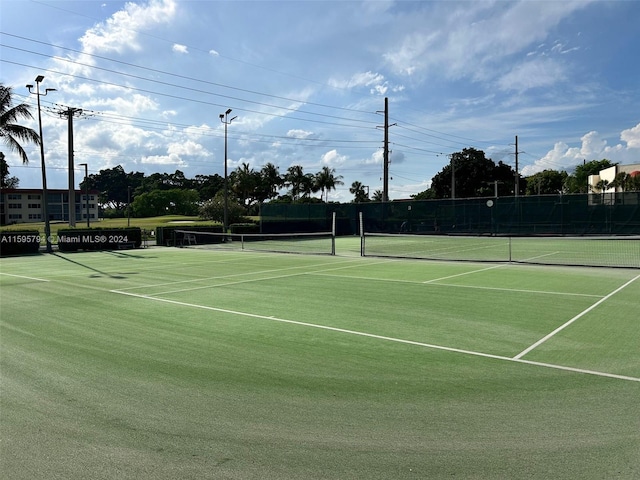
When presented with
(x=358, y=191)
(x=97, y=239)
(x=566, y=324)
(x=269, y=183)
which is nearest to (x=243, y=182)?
(x=269, y=183)

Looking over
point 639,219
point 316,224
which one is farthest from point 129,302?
point 316,224

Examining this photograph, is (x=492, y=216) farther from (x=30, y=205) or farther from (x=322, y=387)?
(x=30, y=205)

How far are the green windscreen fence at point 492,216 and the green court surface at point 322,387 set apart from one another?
17.2 m

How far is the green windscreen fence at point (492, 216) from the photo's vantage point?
2561 cm

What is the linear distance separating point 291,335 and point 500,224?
26.0 meters

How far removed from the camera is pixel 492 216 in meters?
30.5

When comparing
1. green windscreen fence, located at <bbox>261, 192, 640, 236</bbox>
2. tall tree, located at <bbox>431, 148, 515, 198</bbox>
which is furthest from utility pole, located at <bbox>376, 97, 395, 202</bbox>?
tall tree, located at <bbox>431, 148, 515, 198</bbox>

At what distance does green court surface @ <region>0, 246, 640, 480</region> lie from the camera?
11.8 feet

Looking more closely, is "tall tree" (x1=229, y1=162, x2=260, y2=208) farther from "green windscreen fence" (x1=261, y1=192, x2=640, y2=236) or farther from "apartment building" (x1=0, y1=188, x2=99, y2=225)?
"green windscreen fence" (x1=261, y1=192, x2=640, y2=236)

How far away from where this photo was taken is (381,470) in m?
3.47

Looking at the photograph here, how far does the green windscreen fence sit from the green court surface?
17.2 metres

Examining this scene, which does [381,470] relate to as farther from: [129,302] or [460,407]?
[129,302]

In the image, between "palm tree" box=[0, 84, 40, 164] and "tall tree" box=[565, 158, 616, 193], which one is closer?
"palm tree" box=[0, 84, 40, 164]

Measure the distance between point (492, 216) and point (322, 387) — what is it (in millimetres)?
27721
